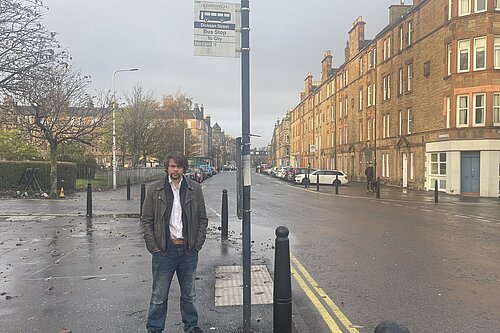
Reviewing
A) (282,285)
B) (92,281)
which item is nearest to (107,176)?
(92,281)

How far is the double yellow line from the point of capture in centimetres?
484

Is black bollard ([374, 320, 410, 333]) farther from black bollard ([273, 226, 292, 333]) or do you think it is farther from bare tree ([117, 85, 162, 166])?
bare tree ([117, 85, 162, 166])

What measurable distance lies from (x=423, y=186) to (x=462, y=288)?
1038 inches

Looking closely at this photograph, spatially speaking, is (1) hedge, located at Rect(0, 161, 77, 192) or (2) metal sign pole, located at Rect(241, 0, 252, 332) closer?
(2) metal sign pole, located at Rect(241, 0, 252, 332)

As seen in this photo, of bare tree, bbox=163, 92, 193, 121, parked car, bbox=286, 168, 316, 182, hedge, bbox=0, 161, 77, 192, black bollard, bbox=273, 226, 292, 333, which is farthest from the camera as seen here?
bare tree, bbox=163, 92, 193, 121

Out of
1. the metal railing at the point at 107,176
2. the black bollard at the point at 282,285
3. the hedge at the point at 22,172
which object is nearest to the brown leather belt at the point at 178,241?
the black bollard at the point at 282,285

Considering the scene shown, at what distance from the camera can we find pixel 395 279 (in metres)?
6.76

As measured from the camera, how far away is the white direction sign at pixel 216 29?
4723 mm

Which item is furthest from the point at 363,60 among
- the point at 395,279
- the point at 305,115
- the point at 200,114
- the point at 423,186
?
the point at 200,114

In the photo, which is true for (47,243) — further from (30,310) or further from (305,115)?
(305,115)

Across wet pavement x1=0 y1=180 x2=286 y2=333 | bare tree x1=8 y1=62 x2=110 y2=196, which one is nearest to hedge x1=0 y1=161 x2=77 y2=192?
bare tree x1=8 y1=62 x2=110 y2=196

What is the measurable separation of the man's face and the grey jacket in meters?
0.07

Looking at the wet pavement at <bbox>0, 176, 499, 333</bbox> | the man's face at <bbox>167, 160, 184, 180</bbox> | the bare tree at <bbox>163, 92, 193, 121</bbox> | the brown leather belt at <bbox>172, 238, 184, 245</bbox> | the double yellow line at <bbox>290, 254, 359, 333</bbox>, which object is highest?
the bare tree at <bbox>163, 92, 193, 121</bbox>

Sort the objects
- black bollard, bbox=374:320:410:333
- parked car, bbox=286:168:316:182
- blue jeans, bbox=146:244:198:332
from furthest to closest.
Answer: parked car, bbox=286:168:316:182
blue jeans, bbox=146:244:198:332
black bollard, bbox=374:320:410:333
